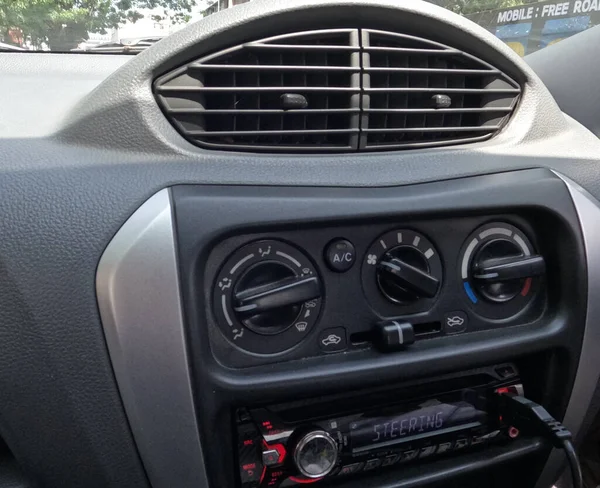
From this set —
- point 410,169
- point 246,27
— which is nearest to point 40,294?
point 246,27

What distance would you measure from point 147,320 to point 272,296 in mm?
200

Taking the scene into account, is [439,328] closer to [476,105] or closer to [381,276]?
[381,276]

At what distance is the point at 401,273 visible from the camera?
1090 mm

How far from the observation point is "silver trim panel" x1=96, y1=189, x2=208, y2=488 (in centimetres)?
93

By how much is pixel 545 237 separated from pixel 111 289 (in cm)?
84

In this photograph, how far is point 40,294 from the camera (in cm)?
92

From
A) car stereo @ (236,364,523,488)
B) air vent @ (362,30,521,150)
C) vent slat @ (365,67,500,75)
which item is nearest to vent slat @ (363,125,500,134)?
air vent @ (362,30,521,150)

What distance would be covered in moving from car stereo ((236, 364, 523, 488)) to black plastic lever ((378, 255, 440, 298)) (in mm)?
204

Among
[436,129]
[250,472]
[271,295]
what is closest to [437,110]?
[436,129]

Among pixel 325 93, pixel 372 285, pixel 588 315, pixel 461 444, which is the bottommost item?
pixel 461 444

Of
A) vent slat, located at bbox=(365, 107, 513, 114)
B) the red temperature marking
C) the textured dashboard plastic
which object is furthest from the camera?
the red temperature marking

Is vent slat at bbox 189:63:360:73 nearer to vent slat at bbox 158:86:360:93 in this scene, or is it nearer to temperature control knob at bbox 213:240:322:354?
vent slat at bbox 158:86:360:93

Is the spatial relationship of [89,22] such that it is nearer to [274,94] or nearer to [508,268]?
[274,94]

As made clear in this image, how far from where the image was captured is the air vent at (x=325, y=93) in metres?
1.06
